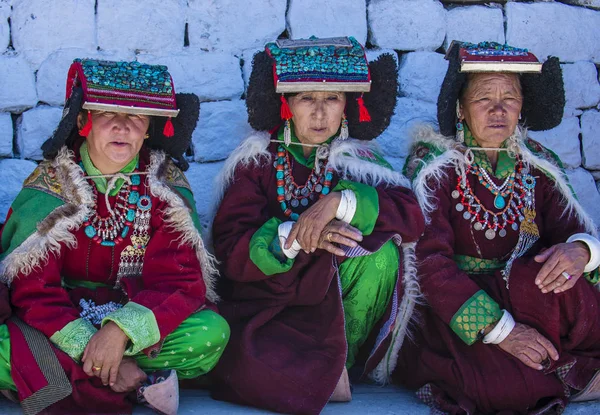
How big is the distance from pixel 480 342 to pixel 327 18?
230cm

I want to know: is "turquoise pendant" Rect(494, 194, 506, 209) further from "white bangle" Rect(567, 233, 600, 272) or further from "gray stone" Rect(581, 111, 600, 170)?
"gray stone" Rect(581, 111, 600, 170)

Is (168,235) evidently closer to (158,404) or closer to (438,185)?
(158,404)

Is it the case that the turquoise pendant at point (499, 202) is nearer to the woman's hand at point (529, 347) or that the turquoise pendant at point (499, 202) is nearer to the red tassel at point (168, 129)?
the woman's hand at point (529, 347)

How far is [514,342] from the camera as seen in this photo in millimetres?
3928

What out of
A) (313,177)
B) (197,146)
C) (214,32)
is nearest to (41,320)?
(313,177)

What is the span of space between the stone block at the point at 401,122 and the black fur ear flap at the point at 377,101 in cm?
91

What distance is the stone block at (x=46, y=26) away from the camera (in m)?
4.95

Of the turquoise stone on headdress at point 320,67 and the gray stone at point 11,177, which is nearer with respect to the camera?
the turquoise stone on headdress at point 320,67

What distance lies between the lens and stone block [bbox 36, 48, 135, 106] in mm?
4984

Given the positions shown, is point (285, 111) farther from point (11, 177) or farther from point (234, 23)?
point (11, 177)

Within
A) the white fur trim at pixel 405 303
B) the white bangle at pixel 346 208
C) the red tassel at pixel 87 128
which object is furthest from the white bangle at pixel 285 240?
the red tassel at pixel 87 128

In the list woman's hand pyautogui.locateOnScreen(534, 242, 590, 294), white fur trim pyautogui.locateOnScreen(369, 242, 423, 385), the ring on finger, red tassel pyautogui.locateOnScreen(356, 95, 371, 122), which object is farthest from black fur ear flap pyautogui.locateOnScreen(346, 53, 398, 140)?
the ring on finger

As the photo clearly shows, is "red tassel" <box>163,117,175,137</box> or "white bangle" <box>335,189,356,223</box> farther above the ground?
"red tassel" <box>163,117,175,137</box>

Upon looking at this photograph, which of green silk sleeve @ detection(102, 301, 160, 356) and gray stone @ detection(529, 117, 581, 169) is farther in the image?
gray stone @ detection(529, 117, 581, 169)
